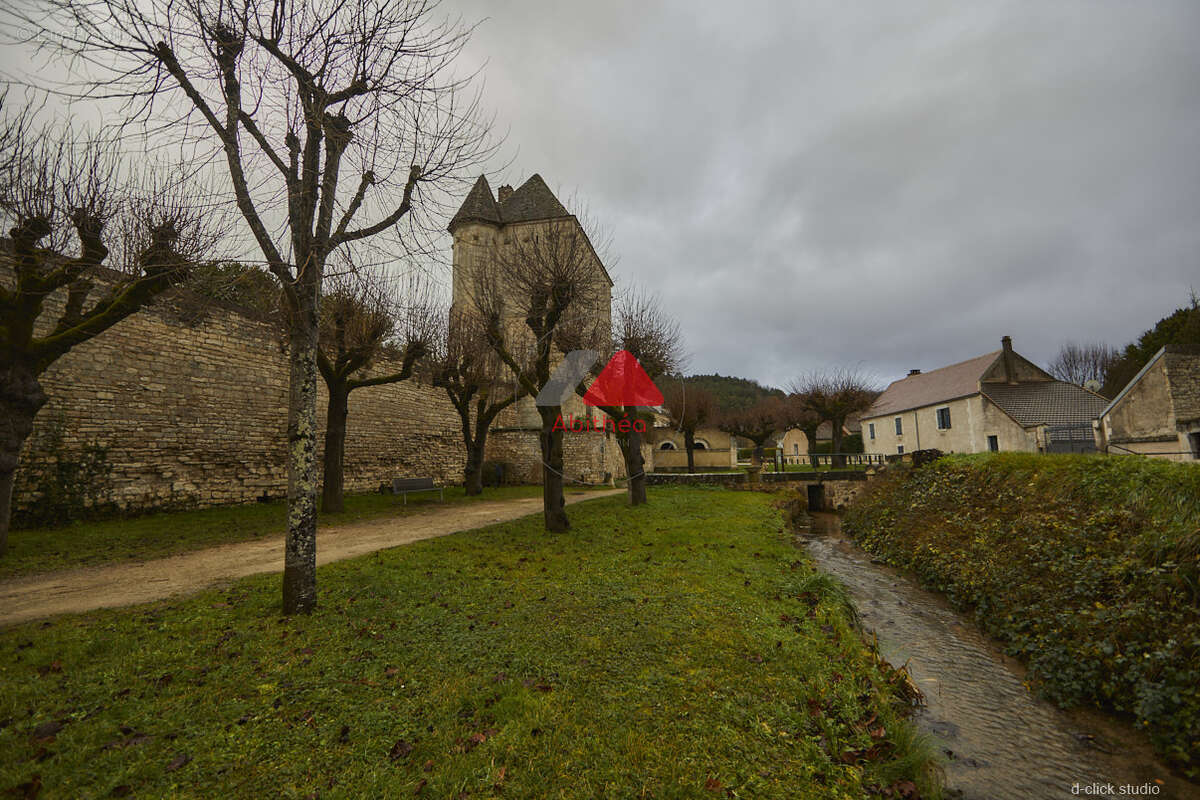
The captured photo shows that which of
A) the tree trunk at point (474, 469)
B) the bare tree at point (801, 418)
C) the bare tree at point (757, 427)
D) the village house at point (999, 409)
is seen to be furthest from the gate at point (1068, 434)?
the tree trunk at point (474, 469)

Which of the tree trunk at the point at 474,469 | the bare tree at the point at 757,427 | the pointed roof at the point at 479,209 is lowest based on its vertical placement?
the tree trunk at the point at 474,469

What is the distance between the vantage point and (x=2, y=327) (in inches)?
251

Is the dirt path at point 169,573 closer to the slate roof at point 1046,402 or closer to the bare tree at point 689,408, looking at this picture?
the bare tree at point 689,408

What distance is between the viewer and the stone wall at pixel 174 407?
29.8ft

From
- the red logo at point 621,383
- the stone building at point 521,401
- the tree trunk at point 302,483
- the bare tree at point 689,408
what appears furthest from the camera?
the bare tree at point 689,408

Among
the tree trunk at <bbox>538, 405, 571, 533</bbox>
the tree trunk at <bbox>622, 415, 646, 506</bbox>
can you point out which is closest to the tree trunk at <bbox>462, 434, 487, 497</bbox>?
the tree trunk at <bbox>622, 415, 646, 506</bbox>

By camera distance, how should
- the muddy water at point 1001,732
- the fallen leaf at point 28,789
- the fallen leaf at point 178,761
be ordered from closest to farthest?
1. the fallen leaf at point 28,789
2. the fallen leaf at point 178,761
3. the muddy water at point 1001,732

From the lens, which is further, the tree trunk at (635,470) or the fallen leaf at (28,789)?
the tree trunk at (635,470)

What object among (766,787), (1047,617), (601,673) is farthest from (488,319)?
(1047,617)

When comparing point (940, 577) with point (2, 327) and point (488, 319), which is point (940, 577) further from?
point (2, 327)

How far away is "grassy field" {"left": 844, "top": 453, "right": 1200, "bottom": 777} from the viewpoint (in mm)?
4043

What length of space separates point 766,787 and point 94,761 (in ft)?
11.0

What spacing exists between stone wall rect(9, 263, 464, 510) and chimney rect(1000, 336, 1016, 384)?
3185 cm

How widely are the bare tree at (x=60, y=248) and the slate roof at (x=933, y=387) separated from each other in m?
31.9
